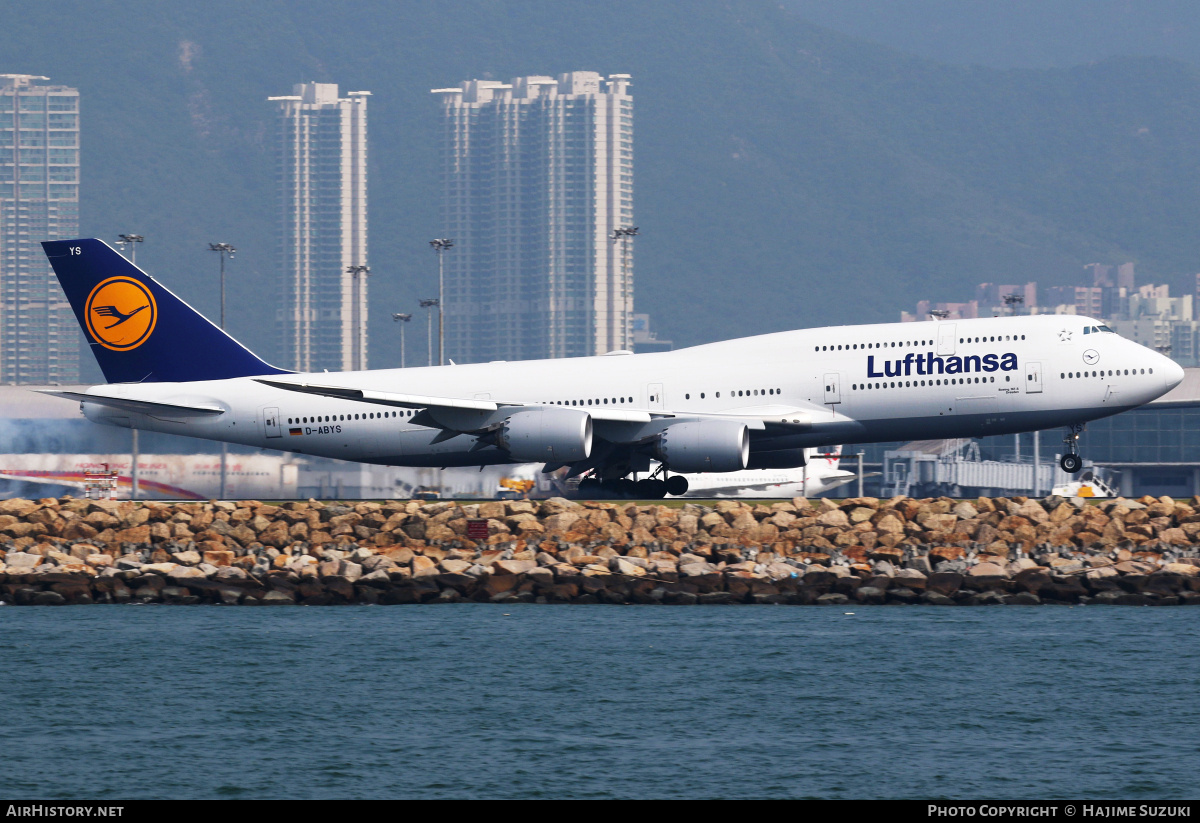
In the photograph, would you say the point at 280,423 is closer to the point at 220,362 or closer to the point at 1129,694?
the point at 220,362

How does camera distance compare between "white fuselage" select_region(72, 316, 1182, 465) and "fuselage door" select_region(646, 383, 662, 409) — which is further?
"fuselage door" select_region(646, 383, 662, 409)

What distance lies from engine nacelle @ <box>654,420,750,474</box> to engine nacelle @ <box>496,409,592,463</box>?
2326 mm

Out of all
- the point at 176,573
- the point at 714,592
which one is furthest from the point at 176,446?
the point at 714,592

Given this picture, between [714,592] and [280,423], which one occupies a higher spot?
[280,423]

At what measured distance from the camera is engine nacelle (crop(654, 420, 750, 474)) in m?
44.7

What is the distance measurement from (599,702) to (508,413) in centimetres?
1709

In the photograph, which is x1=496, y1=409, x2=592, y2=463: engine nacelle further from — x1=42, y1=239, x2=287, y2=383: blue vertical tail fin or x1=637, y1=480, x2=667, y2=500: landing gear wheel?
x1=42, y1=239, x2=287, y2=383: blue vertical tail fin

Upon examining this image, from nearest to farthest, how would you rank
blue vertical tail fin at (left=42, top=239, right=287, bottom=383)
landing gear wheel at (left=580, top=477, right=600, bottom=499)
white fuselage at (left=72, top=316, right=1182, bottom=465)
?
white fuselage at (left=72, top=316, right=1182, bottom=465), landing gear wheel at (left=580, top=477, right=600, bottom=499), blue vertical tail fin at (left=42, top=239, right=287, bottom=383)

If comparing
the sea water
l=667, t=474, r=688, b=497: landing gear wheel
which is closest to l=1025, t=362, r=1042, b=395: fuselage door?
the sea water

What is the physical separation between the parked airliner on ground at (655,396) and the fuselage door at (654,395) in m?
0.05

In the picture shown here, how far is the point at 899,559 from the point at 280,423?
64.4 feet

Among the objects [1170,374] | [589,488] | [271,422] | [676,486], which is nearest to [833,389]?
[676,486]

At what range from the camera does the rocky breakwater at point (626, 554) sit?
41.0 metres
